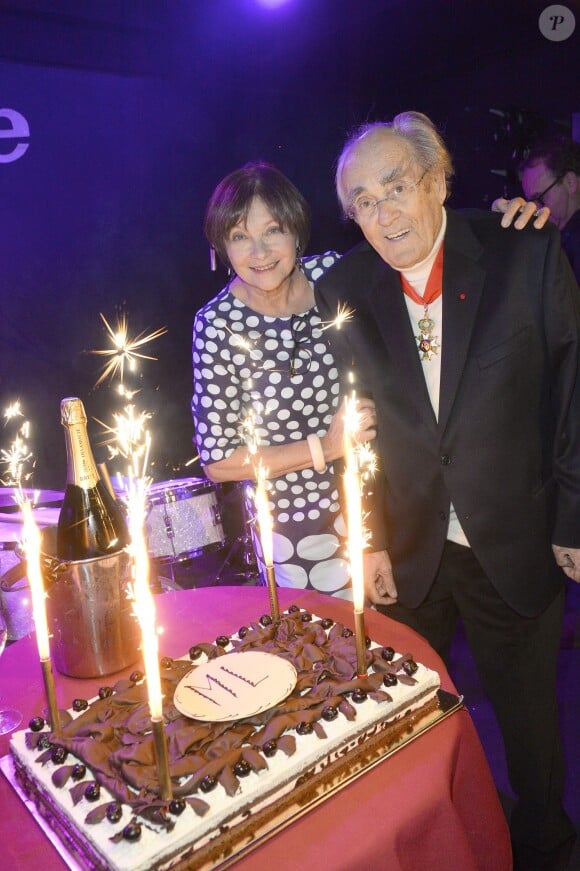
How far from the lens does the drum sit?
406cm

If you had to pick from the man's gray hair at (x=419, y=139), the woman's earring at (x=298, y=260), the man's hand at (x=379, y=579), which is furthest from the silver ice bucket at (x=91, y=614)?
the woman's earring at (x=298, y=260)

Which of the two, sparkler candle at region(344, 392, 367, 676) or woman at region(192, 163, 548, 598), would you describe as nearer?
sparkler candle at region(344, 392, 367, 676)

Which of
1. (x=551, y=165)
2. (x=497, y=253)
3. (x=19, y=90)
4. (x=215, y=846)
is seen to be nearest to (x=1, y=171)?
(x=19, y=90)

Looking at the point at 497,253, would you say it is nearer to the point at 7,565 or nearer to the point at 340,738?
the point at 340,738

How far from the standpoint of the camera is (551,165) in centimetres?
402

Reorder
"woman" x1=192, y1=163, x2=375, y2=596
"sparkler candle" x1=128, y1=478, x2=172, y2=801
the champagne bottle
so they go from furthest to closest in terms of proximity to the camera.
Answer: "woman" x1=192, y1=163, x2=375, y2=596, the champagne bottle, "sparkler candle" x1=128, y1=478, x2=172, y2=801

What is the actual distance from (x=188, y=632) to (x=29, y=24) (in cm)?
417

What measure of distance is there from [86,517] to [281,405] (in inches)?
37.5

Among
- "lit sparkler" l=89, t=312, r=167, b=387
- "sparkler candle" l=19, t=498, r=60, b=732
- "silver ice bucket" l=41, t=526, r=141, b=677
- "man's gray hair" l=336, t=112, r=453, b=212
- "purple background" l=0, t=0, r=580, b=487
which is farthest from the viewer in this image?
"lit sparkler" l=89, t=312, r=167, b=387

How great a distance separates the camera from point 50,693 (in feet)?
3.59

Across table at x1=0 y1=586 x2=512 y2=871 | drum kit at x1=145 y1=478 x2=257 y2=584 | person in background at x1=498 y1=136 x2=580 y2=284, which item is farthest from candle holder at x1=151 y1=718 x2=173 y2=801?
person in background at x1=498 y1=136 x2=580 y2=284

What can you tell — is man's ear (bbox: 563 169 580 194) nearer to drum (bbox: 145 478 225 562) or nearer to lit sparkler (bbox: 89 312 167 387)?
drum (bbox: 145 478 225 562)

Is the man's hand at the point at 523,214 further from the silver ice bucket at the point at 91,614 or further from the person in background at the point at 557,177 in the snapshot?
the person in background at the point at 557,177

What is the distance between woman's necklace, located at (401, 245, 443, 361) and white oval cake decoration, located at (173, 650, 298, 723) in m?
0.97
